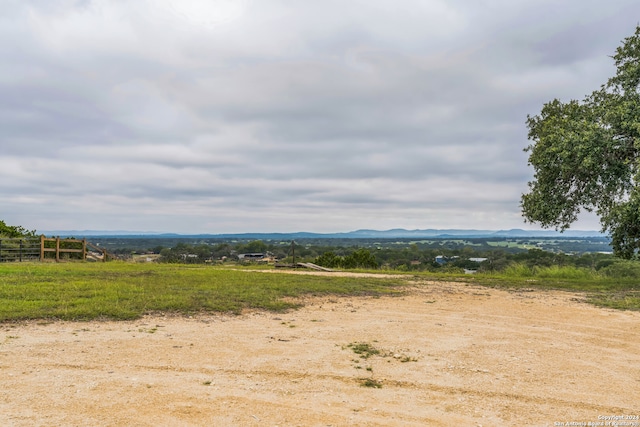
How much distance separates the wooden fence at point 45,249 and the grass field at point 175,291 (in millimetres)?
9061

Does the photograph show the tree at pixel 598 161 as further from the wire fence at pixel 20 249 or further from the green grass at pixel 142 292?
the wire fence at pixel 20 249

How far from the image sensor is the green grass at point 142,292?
903 cm

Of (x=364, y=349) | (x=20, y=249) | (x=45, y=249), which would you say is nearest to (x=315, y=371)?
(x=364, y=349)

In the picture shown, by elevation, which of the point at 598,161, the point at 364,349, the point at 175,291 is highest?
the point at 598,161

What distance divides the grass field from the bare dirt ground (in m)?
0.86

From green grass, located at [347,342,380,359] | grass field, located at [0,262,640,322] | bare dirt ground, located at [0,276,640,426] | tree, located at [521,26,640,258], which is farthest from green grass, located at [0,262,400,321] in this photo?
tree, located at [521,26,640,258]

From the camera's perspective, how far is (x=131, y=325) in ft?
26.8

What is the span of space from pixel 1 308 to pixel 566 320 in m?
11.5

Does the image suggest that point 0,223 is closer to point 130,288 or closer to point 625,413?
point 130,288

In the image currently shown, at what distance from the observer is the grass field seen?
921cm

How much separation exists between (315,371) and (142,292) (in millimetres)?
7518

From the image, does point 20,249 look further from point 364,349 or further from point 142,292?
point 364,349

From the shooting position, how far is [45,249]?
2508cm

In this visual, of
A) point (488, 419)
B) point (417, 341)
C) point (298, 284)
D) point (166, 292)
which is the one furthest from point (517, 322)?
point (166, 292)
